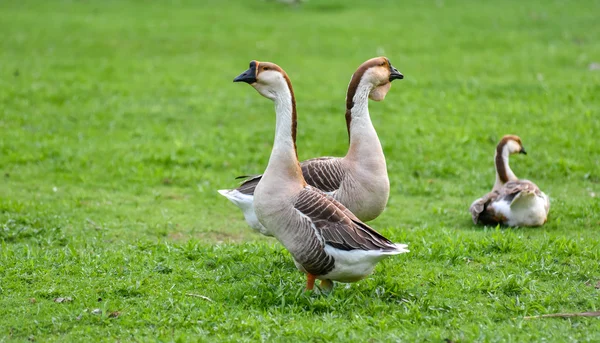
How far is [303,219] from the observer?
→ 574 centimetres

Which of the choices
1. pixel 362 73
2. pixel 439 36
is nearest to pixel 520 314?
pixel 362 73

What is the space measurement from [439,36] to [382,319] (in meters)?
14.2

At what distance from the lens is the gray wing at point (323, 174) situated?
6781mm

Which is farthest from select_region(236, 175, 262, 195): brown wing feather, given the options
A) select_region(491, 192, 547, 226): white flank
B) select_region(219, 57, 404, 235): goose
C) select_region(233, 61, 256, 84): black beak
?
select_region(491, 192, 547, 226): white flank

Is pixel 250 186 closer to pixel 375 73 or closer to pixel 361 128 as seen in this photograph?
pixel 361 128

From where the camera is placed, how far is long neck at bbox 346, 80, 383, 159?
6793mm

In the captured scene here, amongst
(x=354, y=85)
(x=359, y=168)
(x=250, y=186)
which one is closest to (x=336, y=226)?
(x=359, y=168)

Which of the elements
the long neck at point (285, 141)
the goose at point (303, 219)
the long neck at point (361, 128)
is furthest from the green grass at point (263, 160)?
the long neck at point (361, 128)

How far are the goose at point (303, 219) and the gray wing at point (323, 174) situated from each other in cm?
77

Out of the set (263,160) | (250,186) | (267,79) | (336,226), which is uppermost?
(267,79)

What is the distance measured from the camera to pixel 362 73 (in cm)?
696

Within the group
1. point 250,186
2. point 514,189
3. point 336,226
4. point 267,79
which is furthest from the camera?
point 514,189

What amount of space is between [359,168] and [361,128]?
400mm

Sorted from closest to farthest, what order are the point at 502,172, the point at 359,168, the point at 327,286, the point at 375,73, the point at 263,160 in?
the point at 327,286, the point at 359,168, the point at 375,73, the point at 502,172, the point at 263,160
